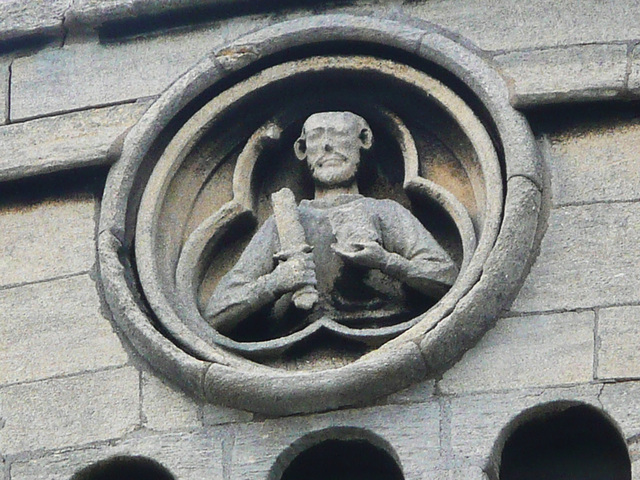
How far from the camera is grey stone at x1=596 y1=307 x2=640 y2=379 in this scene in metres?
9.72

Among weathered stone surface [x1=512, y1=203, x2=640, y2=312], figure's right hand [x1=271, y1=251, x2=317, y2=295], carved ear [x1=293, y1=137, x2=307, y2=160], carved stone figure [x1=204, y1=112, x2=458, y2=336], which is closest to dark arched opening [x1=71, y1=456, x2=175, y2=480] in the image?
carved stone figure [x1=204, y1=112, x2=458, y2=336]

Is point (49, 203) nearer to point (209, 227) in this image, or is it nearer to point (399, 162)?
point (209, 227)

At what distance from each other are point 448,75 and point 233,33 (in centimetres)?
109

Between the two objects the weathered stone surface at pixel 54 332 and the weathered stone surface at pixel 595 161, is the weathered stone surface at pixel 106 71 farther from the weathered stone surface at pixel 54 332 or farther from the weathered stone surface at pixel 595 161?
the weathered stone surface at pixel 595 161

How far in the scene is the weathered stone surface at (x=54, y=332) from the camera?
33.7 feet

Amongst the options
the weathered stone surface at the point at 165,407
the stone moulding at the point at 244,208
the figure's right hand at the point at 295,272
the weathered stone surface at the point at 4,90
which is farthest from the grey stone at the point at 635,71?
the weathered stone surface at the point at 4,90

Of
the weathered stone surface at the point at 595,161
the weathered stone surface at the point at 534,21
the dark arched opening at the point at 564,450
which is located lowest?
the dark arched opening at the point at 564,450

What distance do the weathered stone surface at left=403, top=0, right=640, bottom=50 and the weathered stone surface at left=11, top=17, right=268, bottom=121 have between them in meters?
0.96

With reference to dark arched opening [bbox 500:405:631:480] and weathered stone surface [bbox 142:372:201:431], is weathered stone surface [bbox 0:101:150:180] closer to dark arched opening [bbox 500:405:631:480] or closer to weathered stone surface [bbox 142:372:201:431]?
weathered stone surface [bbox 142:372:201:431]

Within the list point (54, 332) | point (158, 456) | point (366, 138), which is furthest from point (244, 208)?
point (158, 456)

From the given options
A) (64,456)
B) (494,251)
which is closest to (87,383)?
(64,456)

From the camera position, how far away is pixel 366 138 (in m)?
10.9

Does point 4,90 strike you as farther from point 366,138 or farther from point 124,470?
point 124,470

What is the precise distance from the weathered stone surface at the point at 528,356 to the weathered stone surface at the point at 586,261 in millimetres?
92
